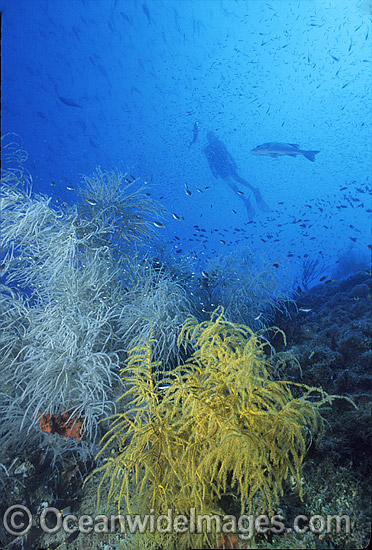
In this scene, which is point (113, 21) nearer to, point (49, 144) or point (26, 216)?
point (49, 144)

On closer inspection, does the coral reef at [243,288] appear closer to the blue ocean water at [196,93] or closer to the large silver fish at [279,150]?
the large silver fish at [279,150]

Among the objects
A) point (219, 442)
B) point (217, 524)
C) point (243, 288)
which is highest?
point (243, 288)

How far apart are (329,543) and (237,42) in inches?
1749

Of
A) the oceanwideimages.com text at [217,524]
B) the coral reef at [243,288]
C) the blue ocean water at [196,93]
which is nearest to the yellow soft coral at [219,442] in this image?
the oceanwideimages.com text at [217,524]

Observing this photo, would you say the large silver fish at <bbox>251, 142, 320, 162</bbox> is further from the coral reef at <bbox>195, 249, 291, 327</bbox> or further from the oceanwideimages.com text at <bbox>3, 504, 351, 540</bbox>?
the oceanwideimages.com text at <bbox>3, 504, 351, 540</bbox>

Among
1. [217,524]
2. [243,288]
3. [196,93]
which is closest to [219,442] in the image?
[217,524]

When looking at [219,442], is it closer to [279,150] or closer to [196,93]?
[279,150]

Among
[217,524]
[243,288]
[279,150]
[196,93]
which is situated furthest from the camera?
[196,93]

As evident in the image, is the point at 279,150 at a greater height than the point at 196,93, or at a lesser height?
lesser

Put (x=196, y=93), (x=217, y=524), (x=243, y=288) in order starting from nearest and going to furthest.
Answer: (x=217, y=524) → (x=243, y=288) → (x=196, y=93)

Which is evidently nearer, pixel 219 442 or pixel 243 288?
pixel 219 442

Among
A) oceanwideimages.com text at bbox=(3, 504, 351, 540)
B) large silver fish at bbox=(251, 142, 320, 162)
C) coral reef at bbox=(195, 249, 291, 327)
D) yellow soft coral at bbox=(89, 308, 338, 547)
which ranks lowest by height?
oceanwideimages.com text at bbox=(3, 504, 351, 540)

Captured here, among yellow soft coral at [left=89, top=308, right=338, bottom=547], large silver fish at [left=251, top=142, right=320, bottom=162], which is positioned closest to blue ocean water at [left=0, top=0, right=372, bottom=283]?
large silver fish at [left=251, top=142, right=320, bottom=162]

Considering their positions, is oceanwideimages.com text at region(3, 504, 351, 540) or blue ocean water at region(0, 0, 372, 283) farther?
blue ocean water at region(0, 0, 372, 283)
